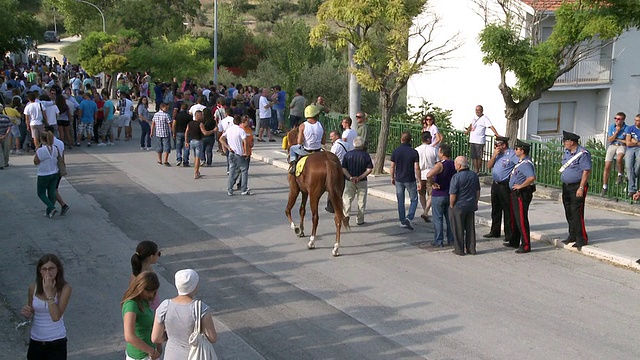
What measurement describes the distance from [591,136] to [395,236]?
1847 centimetres

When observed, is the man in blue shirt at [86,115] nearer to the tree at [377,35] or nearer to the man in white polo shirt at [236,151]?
the man in white polo shirt at [236,151]

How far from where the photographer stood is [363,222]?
14.5m

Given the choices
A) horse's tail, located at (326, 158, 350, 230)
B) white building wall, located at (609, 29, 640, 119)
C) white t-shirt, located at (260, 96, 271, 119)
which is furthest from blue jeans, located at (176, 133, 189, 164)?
white building wall, located at (609, 29, 640, 119)

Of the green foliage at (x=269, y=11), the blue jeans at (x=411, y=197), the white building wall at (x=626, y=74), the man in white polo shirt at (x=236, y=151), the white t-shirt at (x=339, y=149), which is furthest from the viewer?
the green foliage at (x=269, y=11)

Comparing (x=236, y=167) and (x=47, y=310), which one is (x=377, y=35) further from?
(x=47, y=310)

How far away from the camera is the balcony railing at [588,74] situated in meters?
27.5

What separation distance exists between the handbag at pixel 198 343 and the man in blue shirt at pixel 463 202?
6.92m

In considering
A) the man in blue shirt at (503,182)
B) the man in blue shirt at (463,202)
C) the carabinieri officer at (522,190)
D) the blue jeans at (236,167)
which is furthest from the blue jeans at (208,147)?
the carabinieri officer at (522,190)

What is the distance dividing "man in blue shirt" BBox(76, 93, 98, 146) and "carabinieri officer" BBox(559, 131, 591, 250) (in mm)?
15086

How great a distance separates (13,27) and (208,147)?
1699 cm

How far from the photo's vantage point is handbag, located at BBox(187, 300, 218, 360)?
6078 mm

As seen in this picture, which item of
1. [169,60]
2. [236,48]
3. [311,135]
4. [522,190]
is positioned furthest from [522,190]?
[236,48]

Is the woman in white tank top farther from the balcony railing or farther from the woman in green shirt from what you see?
the balcony railing

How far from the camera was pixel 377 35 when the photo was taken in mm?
19375
